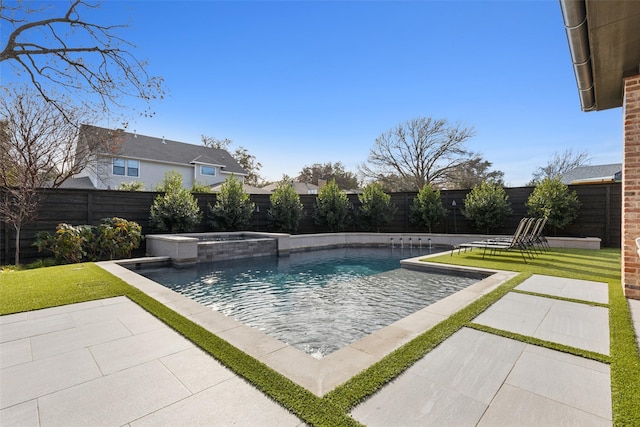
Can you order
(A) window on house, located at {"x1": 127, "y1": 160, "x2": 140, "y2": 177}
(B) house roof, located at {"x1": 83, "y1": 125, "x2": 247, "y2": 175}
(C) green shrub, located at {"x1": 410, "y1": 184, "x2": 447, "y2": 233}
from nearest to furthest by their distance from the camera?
(C) green shrub, located at {"x1": 410, "y1": 184, "x2": 447, "y2": 233}
(A) window on house, located at {"x1": 127, "y1": 160, "x2": 140, "y2": 177}
(B) house roof, located at {"x1": 83, "y1": 125, "x2": 247, "y2": 175}

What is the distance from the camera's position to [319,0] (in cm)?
779

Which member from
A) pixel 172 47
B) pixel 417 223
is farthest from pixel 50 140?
pixel 417 223

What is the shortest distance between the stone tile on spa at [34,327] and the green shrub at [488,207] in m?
12.3

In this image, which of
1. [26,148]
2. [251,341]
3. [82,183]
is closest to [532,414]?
[251,341]

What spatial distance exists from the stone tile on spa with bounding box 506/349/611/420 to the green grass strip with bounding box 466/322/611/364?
0.10 meters

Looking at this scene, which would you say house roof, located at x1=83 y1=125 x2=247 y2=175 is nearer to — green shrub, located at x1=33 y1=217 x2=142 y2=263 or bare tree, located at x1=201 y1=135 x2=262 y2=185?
bare tree, located at x1=201 y1=135 x2=262 y2=185

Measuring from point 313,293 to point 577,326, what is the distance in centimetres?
350

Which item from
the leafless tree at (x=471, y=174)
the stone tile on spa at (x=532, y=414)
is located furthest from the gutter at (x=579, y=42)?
the leafless tree at (x=471, y=174)

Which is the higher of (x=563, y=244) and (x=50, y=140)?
(x=50, y=140)

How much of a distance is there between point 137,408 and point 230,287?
3.97 meters

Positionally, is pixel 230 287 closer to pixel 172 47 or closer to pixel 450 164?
pixel 172 47

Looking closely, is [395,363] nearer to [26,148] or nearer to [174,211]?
[174,211]

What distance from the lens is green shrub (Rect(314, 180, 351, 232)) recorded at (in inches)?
531

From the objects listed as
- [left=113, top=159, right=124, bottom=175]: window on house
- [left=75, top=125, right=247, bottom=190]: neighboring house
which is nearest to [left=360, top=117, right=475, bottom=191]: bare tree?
[left=75, top=125, right=247, bottom=190]: neighboring house
